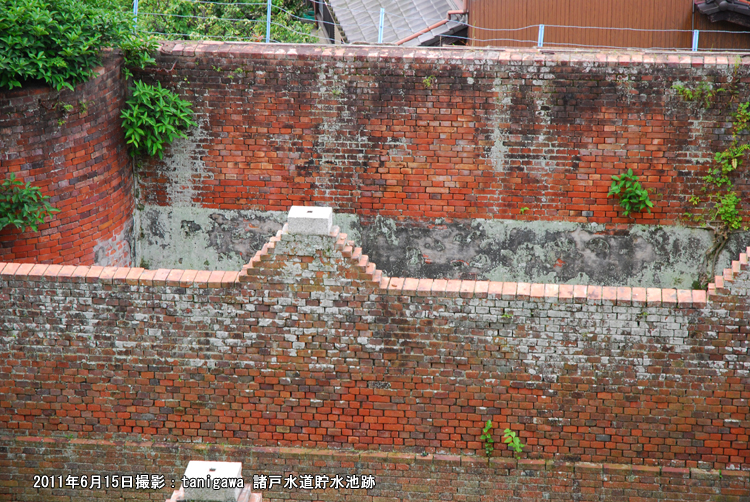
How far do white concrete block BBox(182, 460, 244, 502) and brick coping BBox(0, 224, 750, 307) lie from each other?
2.45 meters

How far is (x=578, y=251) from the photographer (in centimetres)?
1101

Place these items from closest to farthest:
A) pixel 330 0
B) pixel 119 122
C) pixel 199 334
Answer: pixel 199 334 → pixel 119 122 → pixel 330 0

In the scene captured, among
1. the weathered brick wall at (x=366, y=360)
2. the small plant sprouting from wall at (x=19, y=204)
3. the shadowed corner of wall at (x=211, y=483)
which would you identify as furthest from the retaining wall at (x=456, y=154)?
the shadowed corner of wall at (x=211, y=483)

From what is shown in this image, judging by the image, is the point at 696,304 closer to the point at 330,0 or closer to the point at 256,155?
the point at 256,155

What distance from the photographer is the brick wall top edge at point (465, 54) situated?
402 inches

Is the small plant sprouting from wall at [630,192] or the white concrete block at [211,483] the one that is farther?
the small plant sprouting from wall at [630,192]

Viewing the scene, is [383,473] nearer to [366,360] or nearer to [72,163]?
[366,360]

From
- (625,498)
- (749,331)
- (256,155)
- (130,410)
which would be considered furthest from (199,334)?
(749,331)

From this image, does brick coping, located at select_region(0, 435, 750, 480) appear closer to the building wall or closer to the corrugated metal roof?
the building wall

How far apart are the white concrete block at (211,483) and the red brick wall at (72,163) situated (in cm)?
477

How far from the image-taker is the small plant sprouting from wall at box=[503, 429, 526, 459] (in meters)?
8.30

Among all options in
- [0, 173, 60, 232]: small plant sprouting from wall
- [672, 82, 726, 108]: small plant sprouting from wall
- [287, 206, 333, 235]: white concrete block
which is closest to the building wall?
[672, 82, 726, 108]: small plant sprouting from wall

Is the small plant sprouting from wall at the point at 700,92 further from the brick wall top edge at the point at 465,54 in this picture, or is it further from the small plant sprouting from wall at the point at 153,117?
the small plant sprouting from wall at the point at 153,117

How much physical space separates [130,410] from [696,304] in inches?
213
